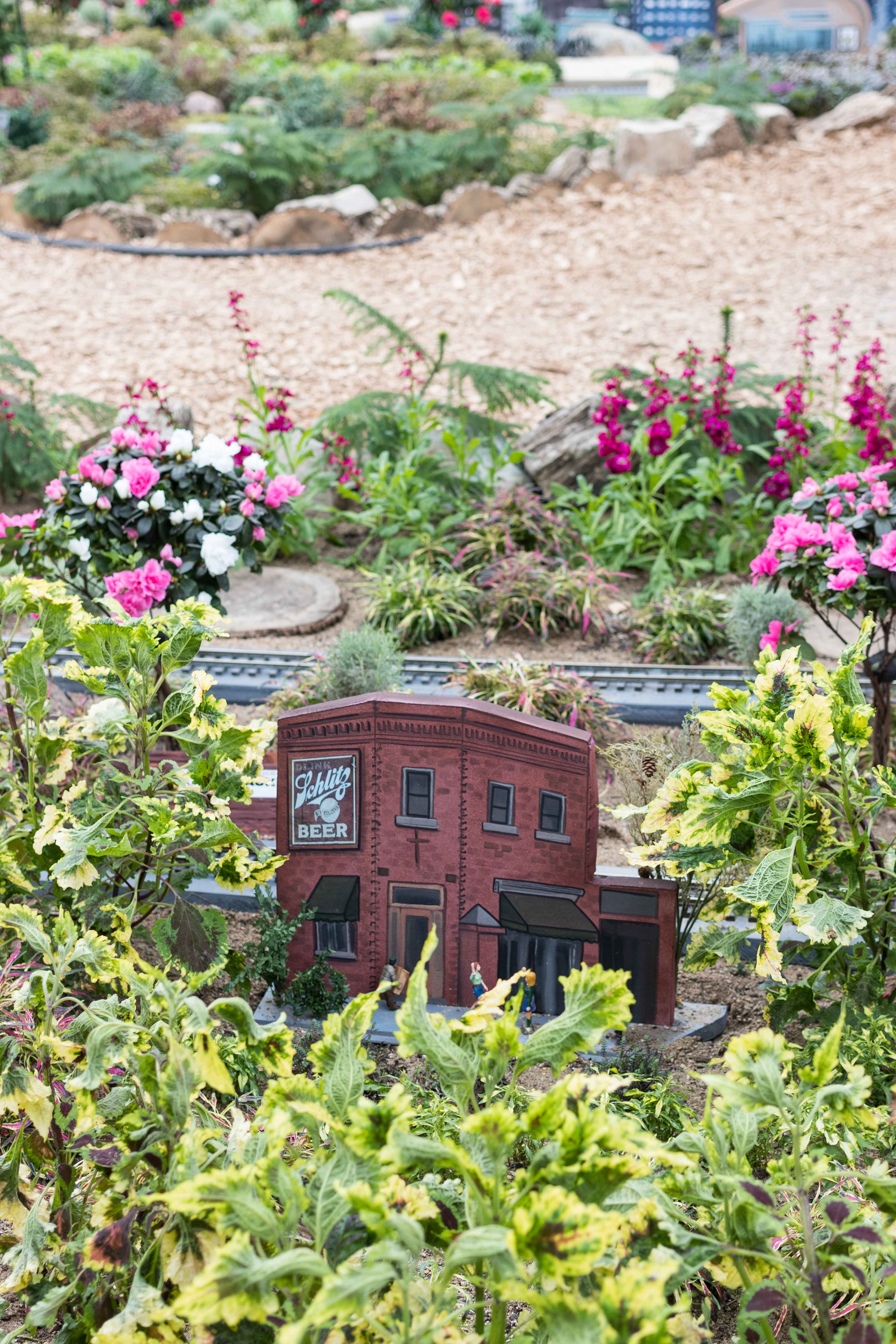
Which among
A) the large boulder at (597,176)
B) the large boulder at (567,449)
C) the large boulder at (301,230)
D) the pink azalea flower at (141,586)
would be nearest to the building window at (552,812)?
the pink azalea flower at (141,586)

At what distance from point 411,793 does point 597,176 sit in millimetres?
9323

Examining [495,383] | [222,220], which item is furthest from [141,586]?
[222,220]

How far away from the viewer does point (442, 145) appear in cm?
1027

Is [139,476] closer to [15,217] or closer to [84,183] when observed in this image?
[84,183]

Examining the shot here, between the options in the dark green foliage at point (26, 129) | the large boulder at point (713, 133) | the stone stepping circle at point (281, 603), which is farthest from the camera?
the dark green foliage at point (26, 129)

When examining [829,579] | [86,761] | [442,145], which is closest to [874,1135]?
[829,579]

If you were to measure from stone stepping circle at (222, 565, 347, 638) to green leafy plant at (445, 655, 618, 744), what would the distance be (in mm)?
1233

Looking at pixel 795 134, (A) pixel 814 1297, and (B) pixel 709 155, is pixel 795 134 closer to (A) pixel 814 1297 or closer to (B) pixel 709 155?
(B) pixel 709 155

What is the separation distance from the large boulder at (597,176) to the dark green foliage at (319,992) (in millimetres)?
9381

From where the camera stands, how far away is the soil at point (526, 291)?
7.45 meters

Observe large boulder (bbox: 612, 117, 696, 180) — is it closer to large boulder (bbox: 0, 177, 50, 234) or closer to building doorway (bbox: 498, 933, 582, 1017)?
A: large boulder (bbox: 0, 177, 50, 234)

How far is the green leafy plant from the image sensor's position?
11.3 feet

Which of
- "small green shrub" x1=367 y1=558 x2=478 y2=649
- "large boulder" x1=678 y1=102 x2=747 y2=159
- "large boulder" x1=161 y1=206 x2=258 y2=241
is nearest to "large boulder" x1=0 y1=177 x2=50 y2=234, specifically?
"large boulder" x1=161 y1=206 x2=258 y2=241

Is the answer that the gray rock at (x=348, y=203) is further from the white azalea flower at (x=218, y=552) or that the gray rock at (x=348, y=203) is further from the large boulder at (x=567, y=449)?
the white azalea flower at (x=218, y=552)
